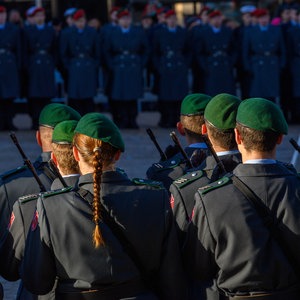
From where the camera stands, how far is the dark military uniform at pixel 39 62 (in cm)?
1703

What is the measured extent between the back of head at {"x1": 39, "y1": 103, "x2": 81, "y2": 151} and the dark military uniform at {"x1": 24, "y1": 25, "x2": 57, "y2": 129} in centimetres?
1081

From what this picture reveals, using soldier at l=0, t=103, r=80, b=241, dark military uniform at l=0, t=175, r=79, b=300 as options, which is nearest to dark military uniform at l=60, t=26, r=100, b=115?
soldier at l=0, t=103, r=80, b=241

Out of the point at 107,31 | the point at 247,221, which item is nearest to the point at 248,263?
the point at 247,221

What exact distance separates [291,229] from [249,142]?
0.42 metres

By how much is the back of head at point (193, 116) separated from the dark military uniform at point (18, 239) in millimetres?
1378

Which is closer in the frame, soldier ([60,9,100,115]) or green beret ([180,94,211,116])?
green beret ([180,94,211,116])

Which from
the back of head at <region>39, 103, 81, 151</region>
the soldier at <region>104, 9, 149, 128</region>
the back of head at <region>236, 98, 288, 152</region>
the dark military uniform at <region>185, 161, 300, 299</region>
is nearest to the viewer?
the dark military uniform at <region>185, 161, 300, 299</region>

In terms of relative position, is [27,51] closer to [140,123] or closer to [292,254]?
[140,123]

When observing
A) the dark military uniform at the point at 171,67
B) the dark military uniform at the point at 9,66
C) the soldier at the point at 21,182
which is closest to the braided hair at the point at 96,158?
the soldier at the point at 21,182

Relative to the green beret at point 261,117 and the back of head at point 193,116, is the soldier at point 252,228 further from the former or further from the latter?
the back of head at point 193,116

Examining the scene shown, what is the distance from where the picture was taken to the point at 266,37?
17.4m

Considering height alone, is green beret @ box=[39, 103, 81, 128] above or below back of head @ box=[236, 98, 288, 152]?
below

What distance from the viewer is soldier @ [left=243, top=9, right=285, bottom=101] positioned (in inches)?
685

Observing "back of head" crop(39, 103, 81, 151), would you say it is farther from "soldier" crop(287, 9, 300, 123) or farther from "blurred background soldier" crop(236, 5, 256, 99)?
"soldier" crop(287, 9, 300, 123)
